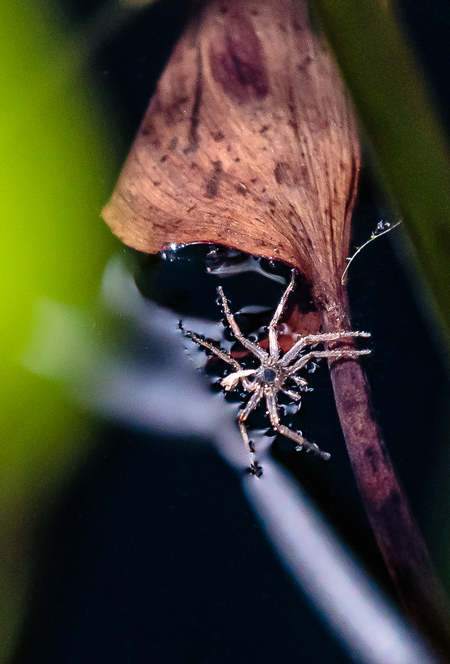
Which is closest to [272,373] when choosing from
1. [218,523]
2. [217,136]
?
[218,523]

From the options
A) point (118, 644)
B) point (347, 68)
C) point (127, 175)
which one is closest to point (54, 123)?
point (127, 175)

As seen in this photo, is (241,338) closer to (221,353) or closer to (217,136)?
(221,353)

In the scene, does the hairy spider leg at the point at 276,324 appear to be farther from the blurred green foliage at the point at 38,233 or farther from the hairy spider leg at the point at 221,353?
the blurred green foliage at the point at 38,233

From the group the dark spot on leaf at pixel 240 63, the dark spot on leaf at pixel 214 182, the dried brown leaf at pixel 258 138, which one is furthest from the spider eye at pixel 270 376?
the dark spot on leaf at pixel 240 63

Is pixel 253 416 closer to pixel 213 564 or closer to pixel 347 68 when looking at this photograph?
pixel 213 564

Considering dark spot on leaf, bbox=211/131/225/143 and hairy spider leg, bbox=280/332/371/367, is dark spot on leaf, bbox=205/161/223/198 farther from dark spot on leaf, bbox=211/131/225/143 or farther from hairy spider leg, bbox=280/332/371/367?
hairy spider leg, bbox=280/332/371/367

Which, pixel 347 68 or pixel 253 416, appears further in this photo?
pixel 253 416

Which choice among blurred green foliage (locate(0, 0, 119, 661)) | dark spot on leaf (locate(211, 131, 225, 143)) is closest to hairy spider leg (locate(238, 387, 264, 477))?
blurred green foliage (locate(0, 0, 119, 661))
